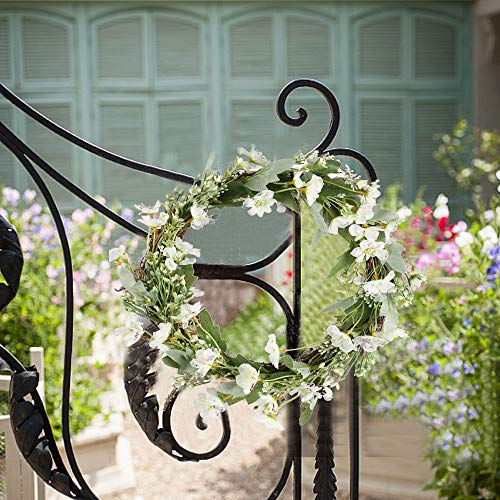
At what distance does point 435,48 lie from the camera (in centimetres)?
561

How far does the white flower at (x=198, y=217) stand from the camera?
1.17 meters

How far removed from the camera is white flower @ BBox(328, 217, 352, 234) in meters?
1.19

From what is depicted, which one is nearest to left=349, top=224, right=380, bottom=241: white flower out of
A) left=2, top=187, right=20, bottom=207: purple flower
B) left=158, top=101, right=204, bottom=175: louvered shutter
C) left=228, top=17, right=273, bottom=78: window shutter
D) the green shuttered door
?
left=2, top=187, right=20, bottom=207: purple flower

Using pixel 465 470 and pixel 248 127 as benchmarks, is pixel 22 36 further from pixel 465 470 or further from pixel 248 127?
pixel 465 470

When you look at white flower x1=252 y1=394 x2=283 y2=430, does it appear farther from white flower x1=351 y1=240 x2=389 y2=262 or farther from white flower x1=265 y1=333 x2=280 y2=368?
white flower x1=351 y1=240 x2=389 y2=262

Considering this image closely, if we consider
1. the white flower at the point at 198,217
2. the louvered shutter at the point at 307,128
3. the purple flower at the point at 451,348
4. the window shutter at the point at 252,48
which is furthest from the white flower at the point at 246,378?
the window shutter at the point at 252,48

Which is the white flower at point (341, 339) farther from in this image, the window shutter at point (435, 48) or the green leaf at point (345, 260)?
the window shutter at point (435, 48)

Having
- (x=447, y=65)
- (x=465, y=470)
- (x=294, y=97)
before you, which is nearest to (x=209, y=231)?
(x=465, y=470)

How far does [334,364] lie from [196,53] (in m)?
4.58

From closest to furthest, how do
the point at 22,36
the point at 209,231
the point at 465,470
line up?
the point at 209,231
the point at 465,470
the point at 22,36

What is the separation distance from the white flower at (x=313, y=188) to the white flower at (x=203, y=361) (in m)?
0.26

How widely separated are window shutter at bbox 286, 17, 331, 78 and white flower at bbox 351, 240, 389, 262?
4.54 metres

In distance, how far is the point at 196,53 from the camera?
5.48m

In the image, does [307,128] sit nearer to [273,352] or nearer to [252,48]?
[252,48]
